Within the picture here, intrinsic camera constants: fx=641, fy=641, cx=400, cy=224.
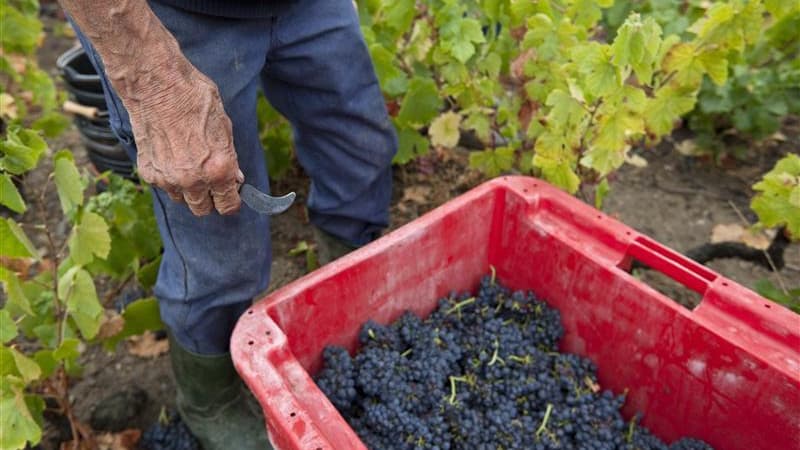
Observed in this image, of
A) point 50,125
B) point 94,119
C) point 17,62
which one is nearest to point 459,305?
point 50,125

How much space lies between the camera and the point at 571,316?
157cm

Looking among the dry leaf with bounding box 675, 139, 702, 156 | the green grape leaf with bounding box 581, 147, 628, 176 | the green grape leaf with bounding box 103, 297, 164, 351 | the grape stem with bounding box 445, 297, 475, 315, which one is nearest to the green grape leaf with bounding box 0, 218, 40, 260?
the green grape leaf with bounding box 103, 297, 164, 351

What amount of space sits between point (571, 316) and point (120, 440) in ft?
4.13

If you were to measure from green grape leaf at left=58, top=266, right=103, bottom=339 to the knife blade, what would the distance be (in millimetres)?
591

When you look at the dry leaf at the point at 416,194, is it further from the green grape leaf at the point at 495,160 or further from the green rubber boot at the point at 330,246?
the green rubber boot at the point at 330,246

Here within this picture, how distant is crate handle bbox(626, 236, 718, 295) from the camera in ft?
4.30

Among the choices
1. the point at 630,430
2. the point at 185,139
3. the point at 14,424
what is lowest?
the point at 630,430

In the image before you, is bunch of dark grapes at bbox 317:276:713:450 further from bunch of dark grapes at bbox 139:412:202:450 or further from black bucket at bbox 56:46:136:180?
black bucket at bbox 56:46:136:180

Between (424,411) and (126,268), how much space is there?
103cm

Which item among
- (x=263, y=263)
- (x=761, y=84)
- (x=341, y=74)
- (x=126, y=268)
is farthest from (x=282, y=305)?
(x=761, y=84)

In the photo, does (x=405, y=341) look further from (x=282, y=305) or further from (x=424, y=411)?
(x=282, y=305)

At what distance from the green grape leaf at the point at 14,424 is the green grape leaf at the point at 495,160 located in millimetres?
1416

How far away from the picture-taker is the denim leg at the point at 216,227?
117 cm

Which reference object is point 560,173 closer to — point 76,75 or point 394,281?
point 394,281
